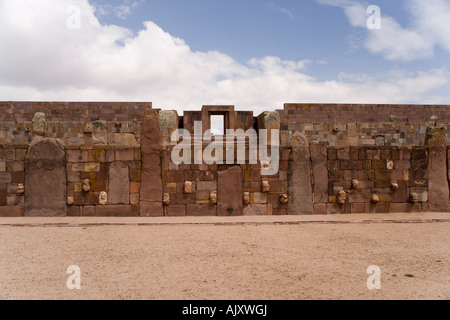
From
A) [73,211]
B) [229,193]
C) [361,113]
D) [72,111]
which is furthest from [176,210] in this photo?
[361,113]

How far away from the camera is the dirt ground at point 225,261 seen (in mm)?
3521

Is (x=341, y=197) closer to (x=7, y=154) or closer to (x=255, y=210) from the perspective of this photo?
(x=255, y=210)

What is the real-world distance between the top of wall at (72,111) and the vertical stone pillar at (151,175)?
28.8 feet

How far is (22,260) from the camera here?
4.63 metres

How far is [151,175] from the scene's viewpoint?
8.12 metres

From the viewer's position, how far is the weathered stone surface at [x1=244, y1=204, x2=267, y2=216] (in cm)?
823

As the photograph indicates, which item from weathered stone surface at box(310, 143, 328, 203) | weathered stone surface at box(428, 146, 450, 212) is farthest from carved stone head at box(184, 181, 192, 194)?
weathered stone surface at box(428, 146, 450, 212)

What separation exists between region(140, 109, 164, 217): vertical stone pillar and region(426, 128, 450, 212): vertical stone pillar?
6854mm

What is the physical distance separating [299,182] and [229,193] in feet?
5.72

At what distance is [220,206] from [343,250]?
11.7ft

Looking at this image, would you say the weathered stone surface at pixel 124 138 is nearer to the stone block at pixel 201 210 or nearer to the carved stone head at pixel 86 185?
the carved stone head at pixel 86 185

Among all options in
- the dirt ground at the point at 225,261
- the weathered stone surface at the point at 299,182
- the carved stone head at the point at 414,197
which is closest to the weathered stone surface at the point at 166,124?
the weathered stone surface at the point at 299,182

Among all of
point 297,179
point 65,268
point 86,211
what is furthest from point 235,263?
point 86,211
